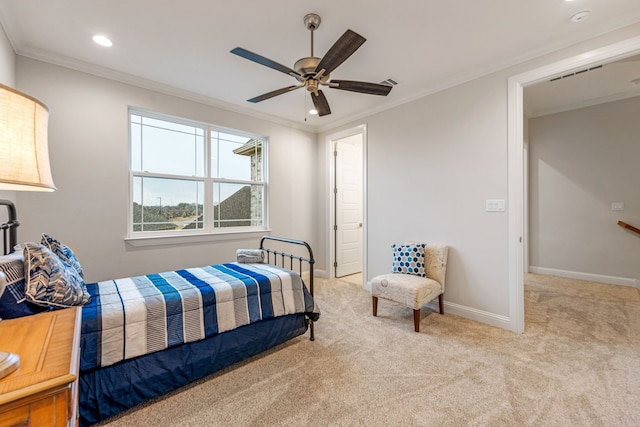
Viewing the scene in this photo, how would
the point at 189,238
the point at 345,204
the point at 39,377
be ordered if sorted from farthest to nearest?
the point at 345,204, the point at 189,238, the point at 39,377

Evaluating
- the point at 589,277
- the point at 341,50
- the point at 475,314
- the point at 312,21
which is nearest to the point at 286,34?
the point at 312,21

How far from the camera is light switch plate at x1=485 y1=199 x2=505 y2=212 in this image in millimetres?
2791

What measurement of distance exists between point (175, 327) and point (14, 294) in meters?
0.79

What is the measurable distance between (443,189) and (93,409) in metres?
3.50

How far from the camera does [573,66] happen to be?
2408mm

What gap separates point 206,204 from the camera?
3.76 metres

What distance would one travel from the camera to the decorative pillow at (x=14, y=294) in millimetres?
1277

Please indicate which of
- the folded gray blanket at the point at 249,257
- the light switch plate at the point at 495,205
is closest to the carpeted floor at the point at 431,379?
the folded gray blanket at the point at 249,257

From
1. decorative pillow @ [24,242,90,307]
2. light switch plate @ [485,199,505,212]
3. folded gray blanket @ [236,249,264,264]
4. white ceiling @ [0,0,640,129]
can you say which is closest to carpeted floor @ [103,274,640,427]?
decorative pillow @ [24,242,90,307]

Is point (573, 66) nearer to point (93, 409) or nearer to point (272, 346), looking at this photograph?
point (272, 346)

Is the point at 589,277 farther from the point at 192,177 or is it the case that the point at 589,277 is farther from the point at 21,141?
the point at 21,141

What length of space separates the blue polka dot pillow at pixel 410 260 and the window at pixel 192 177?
2.11 meters

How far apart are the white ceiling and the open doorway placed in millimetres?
1813

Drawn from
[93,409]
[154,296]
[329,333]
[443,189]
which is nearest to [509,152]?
[443,189]
